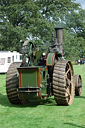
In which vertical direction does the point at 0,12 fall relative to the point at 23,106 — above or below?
above

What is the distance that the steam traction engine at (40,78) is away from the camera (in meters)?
7.10

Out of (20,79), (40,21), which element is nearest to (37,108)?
(20,79)

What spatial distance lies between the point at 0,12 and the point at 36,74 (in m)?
24.7

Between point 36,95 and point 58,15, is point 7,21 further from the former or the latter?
point 36,95

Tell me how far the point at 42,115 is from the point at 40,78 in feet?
3.66

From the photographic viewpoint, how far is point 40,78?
7.18m

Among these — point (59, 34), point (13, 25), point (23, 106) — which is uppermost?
point (13, 25)

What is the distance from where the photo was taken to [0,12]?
30.4 meters

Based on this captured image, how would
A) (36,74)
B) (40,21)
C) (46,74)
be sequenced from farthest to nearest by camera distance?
(40,21)
(46,74)
(36,74)

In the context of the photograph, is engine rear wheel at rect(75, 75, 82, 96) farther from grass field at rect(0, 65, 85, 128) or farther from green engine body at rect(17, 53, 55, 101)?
green engine body at rect(17, 53, 55, 101)

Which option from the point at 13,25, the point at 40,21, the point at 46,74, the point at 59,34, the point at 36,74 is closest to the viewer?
the point at 36,74

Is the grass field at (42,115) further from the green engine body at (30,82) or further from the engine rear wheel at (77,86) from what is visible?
the engine rear wheel at (77,86)

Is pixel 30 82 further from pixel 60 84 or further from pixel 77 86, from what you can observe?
pixel 77 86

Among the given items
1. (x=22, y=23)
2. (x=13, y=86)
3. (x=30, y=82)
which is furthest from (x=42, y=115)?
(x=22, y=23)
